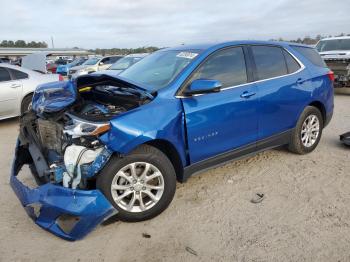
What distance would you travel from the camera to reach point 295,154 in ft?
16.8

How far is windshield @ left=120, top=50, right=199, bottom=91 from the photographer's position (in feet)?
12.0

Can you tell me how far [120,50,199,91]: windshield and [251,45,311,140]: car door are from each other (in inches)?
37.5

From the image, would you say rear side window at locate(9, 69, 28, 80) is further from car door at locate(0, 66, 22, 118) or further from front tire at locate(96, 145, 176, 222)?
front tire at locate(96, 145, 176, 222)

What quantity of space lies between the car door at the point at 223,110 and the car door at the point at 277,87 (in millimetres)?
196

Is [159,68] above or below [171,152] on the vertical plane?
above

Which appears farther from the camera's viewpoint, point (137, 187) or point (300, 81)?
point (300, 81)

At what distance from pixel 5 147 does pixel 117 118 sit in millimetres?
3942

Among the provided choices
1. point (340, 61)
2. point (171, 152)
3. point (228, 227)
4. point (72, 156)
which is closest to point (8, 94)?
point (72, 156)

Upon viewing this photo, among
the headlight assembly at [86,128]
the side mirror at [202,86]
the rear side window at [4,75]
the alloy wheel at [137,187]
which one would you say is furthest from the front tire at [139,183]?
the rear side window at [4,75]

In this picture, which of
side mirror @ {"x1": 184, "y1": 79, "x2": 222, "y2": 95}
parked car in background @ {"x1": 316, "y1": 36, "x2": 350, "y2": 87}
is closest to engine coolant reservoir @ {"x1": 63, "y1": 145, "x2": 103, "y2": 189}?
side mirror @ {"x1": 184, "y1": 79, "x2": 222, "y2": 95}

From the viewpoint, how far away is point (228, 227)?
3188 mm

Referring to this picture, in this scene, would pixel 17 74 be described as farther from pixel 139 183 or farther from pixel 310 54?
pixel 310 54

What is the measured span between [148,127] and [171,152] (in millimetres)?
460

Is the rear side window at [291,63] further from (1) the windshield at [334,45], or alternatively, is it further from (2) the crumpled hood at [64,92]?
(1) the windshield at [334,45]
